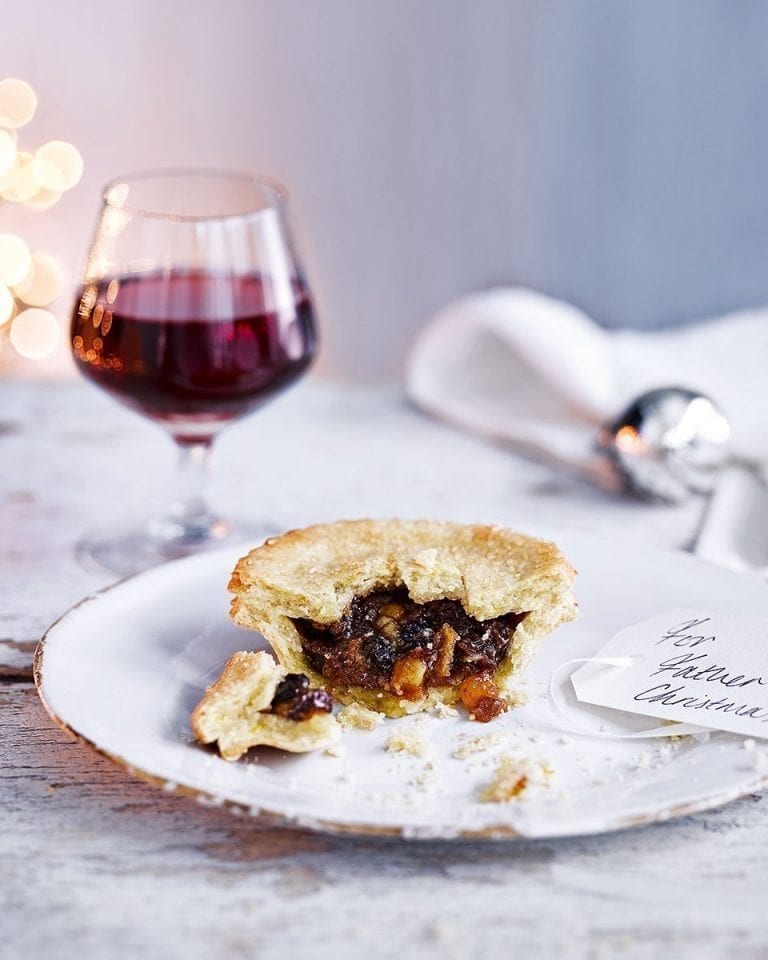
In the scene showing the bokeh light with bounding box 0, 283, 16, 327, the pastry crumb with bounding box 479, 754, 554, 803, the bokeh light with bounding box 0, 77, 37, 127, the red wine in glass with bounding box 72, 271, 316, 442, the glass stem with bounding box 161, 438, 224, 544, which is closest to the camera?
the pastry crumb with bounding box 479, 754, 554, 803

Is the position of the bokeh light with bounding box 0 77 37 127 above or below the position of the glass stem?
above

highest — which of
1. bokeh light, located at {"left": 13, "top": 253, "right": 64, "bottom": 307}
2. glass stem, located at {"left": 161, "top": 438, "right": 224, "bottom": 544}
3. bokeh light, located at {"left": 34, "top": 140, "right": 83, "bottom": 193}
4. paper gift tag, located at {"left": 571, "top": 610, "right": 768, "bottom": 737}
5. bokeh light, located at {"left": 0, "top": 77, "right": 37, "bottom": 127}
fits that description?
bokeh light, located at {"left": 0, "top": 77, "right": 37, "bottom": 127}

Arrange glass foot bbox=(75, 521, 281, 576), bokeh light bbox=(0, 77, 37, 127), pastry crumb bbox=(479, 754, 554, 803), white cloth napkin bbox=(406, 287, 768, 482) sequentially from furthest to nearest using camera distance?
bokeh light bbox=(0, 77, 37, 127)
white cloth napkin bbox=(406, 287, 768, 482)
glass foot bbox=(75, 521, 281, 576)
pastry crumb bbox=(479, 754, 554, 803)

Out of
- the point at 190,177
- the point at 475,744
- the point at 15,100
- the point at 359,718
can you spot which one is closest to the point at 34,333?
the point at 15,100

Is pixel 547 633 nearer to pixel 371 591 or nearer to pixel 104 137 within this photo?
pixel 371 591

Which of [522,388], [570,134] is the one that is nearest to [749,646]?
[522,388]

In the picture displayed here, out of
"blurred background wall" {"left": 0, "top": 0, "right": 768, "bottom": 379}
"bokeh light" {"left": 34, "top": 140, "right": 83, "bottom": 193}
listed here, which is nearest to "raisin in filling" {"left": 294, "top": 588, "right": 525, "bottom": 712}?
"blurred background wall" {"left": 0, "top": 0, "right": 768, "bottom": 379}

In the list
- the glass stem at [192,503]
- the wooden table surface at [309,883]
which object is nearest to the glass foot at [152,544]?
the glass stem at [192,503]

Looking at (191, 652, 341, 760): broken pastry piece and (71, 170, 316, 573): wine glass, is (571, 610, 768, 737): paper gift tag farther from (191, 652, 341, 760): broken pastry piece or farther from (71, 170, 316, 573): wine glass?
(71, 170, 316, 573): wine glass
